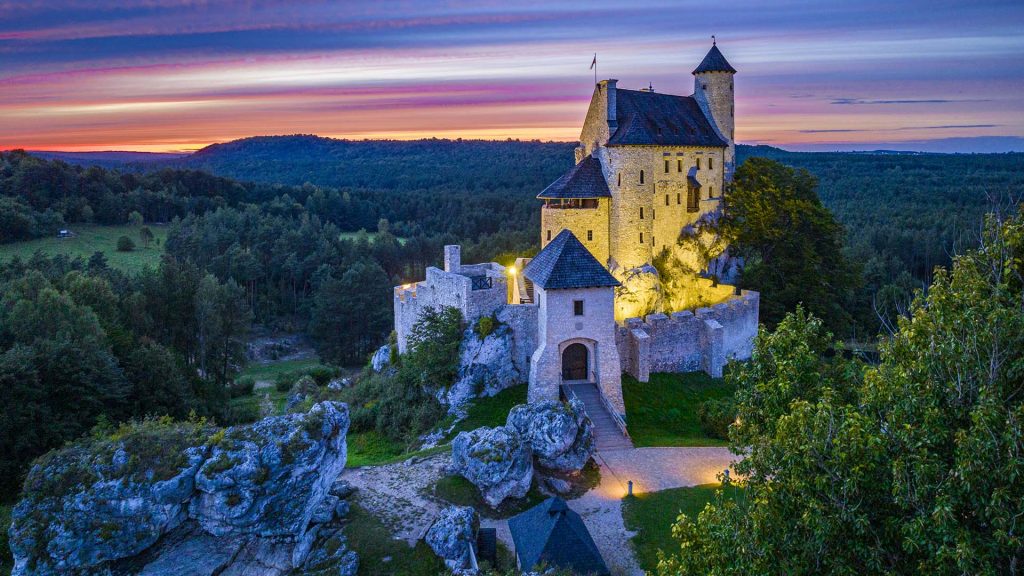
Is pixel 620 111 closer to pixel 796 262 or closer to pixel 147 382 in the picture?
pixel 796 262

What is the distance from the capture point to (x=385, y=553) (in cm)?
1745

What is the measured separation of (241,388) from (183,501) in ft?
102

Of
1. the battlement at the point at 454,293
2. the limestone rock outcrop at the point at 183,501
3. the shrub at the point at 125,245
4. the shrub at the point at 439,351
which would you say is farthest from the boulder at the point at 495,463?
the shrub at the point at 125,245

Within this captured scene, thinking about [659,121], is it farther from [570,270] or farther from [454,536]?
[454,536]

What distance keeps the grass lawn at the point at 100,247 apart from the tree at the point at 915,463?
2139 inches

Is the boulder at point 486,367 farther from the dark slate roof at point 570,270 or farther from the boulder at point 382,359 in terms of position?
the boulder at point 382,359

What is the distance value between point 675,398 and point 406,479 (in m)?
13.0

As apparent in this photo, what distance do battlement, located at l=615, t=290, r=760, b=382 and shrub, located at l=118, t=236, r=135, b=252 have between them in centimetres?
5494

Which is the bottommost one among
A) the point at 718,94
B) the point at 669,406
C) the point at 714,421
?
the point at 669,406

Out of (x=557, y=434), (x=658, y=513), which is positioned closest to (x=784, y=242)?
(x=557, y=434)

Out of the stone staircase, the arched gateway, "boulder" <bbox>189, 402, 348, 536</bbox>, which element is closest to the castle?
the arched gateway

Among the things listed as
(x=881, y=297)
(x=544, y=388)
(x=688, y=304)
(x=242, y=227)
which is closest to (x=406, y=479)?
(x=544, y=388)

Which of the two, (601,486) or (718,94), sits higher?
(718,94)

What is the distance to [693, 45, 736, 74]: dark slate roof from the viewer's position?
1577 inches
